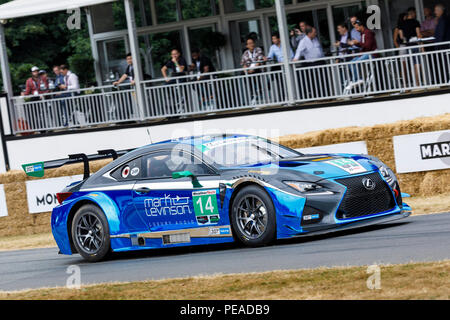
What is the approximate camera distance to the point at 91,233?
12438 mm

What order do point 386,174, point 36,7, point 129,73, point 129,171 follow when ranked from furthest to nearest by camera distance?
point 36,7, point 129,73, point 129,171, point 386,174

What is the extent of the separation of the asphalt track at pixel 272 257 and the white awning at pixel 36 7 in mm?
11465

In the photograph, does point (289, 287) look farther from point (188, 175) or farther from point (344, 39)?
point (344, 39)

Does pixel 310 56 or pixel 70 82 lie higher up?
pixel 70 82

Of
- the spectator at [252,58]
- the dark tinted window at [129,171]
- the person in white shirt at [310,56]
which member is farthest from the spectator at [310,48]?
the dark tinted window at [129,171]

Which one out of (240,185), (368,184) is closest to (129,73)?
(240,185)

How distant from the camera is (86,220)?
12453 mm

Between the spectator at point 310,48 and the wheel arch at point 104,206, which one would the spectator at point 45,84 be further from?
the wheel arch at point 104,206

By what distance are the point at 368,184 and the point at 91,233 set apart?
3.96 m

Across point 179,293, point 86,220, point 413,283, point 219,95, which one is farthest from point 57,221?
point 219,95

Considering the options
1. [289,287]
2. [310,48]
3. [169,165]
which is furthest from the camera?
[310,48]
